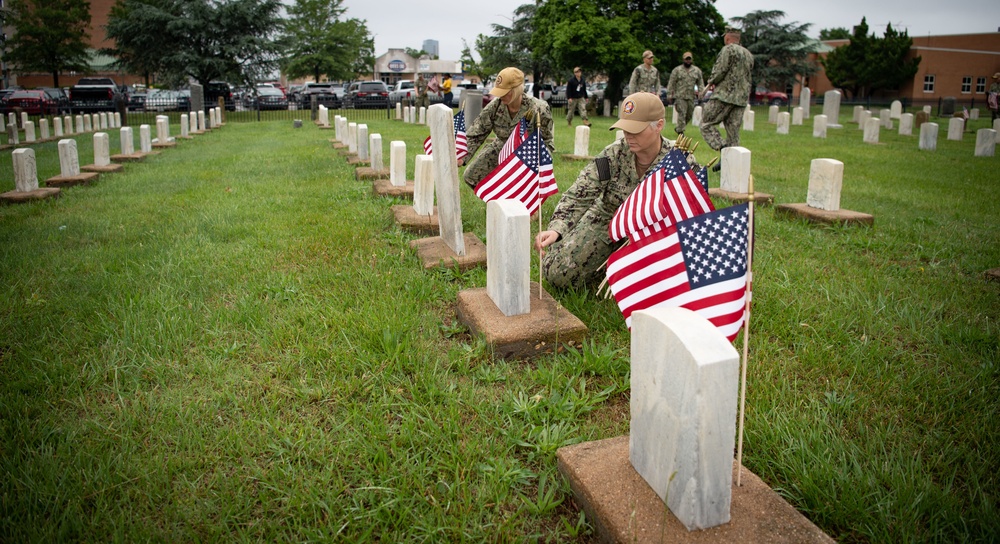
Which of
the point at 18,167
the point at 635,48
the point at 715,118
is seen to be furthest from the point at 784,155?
the point at 635,48

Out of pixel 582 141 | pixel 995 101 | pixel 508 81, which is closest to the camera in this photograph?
pixel 508 81

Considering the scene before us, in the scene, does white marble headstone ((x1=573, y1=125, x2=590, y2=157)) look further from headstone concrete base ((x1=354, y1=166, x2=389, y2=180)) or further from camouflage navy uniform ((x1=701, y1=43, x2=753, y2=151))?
headstone concrete base ((x1=354, y1=166, x2=389, y2=180))

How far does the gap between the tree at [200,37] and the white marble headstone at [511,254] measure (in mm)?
32203

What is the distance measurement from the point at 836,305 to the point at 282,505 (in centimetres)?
352

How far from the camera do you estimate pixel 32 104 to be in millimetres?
25922

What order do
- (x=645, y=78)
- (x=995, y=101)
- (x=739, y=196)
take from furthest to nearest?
1. (x=995, y=101)
2. (x=645, y=78)
3. (x=739, y=196)

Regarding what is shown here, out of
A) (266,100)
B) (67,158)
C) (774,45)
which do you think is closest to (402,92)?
(266,100)

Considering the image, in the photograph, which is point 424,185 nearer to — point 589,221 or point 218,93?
point 589,221

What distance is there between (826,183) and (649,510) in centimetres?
567

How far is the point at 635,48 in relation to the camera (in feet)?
86.6

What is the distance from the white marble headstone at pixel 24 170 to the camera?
7.96m

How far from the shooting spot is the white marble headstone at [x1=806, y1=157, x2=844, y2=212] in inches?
255

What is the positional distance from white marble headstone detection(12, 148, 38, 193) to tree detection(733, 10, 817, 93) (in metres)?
42.4

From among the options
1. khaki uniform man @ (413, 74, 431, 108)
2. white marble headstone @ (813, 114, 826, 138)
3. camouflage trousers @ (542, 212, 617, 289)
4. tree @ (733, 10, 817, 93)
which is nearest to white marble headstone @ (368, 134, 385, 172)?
camouflage trousers @ (542, 212, 617, 289)
